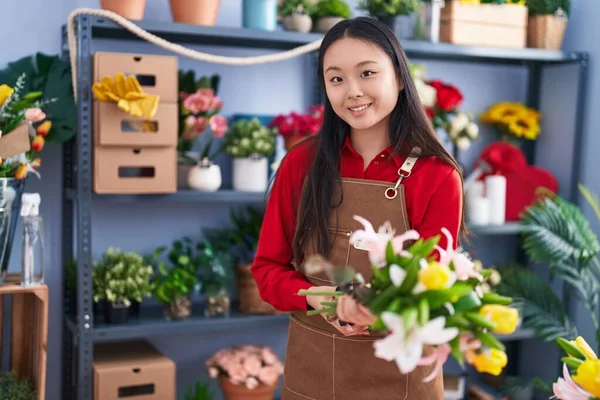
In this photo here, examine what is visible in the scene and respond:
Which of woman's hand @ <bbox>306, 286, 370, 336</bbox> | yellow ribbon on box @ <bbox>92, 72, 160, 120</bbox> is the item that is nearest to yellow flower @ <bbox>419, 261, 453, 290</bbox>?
woman's hand @ <bbox>306, 286, 370, 336</bbox>

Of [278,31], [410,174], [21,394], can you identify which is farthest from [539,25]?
[21,394]

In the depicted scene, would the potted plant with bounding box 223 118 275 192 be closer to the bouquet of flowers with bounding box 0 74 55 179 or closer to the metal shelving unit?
the metal shelving unit

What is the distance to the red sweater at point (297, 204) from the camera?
5.24 feet

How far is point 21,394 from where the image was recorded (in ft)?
7.64

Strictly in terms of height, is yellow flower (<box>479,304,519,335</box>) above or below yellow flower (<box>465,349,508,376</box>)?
above

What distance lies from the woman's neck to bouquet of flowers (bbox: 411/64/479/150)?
1260mm

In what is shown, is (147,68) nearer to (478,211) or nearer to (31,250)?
(31,250)

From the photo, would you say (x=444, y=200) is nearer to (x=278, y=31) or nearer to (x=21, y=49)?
(x=278, y=31)

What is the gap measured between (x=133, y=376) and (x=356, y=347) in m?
1.13

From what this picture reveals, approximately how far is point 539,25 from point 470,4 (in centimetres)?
36

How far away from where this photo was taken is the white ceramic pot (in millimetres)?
2645

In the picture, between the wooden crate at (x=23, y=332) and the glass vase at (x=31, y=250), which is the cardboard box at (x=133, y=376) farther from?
the glass vase at (x=31, y=250)

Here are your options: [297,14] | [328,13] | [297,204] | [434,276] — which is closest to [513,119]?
[328,13]

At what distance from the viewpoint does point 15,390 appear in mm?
2336
